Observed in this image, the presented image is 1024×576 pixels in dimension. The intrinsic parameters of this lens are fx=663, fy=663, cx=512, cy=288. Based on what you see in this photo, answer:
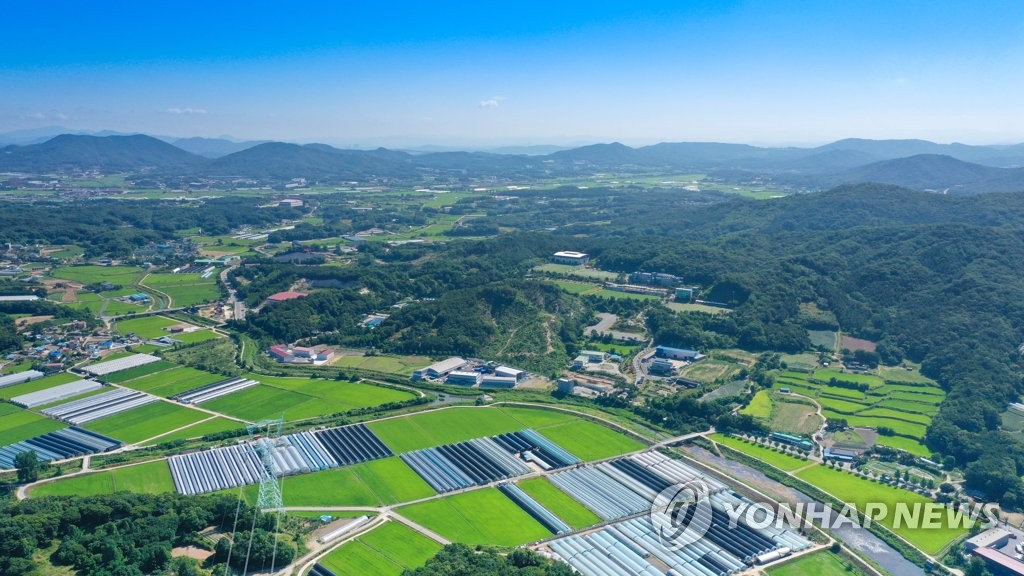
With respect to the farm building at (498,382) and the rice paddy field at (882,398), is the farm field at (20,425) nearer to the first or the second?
the farm building at (498,382)

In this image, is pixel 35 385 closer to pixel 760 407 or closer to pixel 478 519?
pixel 478 519

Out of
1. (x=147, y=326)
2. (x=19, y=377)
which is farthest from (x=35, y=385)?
(x=147, y=326)

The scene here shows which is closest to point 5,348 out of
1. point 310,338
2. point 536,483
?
point 310,338

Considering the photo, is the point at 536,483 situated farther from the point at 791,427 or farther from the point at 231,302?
the point at 231,302

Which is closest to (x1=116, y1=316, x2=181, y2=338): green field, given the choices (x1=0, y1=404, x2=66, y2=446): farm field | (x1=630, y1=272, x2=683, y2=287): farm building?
(x1=0, y1=404, x2=66, y2=446): farm field

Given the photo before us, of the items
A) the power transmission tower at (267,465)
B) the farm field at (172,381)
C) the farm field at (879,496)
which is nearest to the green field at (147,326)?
the farm field at (172,381)

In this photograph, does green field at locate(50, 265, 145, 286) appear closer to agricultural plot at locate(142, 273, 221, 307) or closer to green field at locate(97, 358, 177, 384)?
agricultural plot at locate(142, 273, 221, 307)

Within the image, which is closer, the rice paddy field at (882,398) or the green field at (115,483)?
the green field at (115,483)
